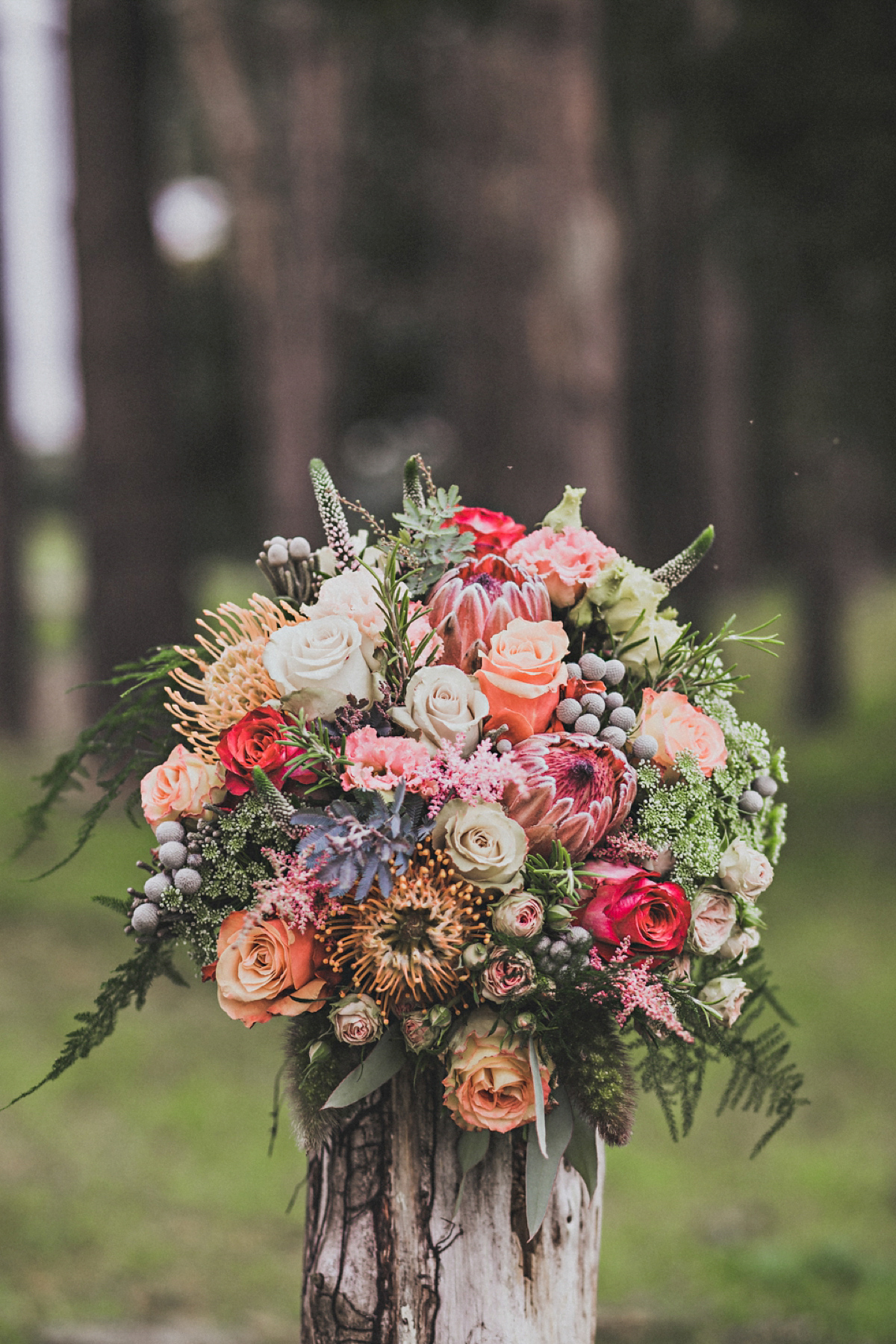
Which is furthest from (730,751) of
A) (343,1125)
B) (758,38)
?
(758,38)

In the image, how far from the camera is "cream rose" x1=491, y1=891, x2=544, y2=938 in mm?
1676

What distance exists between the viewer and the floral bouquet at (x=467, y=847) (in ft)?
5.55

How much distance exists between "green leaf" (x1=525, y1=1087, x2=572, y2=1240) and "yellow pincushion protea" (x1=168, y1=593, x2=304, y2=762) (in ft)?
2.45

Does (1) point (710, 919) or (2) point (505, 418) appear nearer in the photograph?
(1) point (710, 919)

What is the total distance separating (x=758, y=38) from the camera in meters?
8.02

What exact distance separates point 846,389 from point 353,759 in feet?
30.5

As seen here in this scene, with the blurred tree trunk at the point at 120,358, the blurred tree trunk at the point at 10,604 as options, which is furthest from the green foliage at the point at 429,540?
the blurred tree trunk at the point at 10,604

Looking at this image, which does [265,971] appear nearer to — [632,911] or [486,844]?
[486,844]

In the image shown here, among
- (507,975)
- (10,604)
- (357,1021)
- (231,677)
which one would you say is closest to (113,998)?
(357,1021)

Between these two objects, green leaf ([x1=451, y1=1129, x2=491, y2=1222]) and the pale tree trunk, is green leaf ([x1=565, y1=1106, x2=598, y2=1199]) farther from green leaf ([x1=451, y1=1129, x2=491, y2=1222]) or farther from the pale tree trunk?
the pale tree trunk

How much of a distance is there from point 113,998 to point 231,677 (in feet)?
1.82

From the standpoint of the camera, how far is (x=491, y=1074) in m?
1.74

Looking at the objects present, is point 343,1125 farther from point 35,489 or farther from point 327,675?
point 35,489

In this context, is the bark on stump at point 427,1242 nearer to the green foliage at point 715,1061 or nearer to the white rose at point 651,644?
the green foliage at point 715,1061
